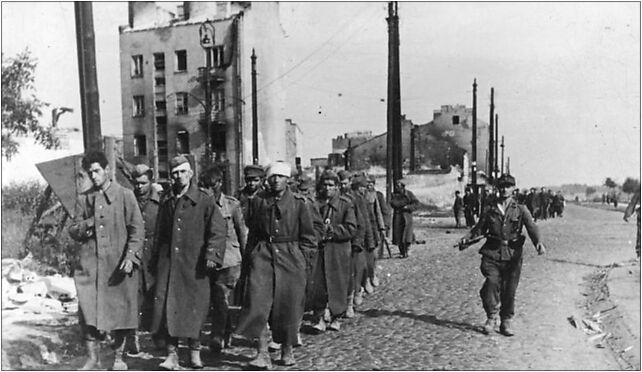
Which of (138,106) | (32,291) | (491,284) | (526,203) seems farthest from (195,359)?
(138,106)

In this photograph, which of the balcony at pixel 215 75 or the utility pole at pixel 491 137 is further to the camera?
the balcony at pixel 215 75

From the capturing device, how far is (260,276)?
5465mm

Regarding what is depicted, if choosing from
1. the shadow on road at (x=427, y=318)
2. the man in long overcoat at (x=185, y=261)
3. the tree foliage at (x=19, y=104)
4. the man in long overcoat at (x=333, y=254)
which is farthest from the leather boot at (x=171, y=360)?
the tree foliage at (x=19, y=104)

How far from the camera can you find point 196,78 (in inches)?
1523

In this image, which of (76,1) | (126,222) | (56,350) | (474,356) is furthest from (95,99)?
(474,356)

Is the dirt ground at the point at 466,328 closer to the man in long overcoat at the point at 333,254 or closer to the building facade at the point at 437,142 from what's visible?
the man in long overcoat at the point at 333,254

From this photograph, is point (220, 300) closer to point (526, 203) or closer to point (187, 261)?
point (187, 261)

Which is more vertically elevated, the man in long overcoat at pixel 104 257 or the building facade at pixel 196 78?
the building facade at pixel 196 78

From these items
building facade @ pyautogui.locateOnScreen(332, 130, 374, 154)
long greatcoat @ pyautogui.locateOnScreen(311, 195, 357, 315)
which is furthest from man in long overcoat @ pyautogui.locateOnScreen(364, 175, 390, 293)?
building facade @ pyautogui.locateOnScreen(332, 130, 374, 154)

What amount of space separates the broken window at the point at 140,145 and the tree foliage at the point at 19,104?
32.0 meters

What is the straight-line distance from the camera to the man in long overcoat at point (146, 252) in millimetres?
5598

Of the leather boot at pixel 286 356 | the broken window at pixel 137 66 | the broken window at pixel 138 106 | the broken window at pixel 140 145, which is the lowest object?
the leather boot at pixel 286 356

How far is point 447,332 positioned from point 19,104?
17.7 ft

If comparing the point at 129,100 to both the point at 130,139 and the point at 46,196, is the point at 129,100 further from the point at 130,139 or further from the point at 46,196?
the point at 46,196
